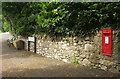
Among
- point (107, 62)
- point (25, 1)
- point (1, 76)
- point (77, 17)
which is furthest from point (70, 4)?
point (25, 1)

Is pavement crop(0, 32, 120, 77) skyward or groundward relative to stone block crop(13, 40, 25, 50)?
groundward

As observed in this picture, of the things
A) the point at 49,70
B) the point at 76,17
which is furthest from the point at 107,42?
the point at 49,70

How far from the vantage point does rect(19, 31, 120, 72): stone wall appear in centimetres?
517

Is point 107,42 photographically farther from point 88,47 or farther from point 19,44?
point 19,44

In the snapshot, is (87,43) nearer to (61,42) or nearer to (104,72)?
(104,72)

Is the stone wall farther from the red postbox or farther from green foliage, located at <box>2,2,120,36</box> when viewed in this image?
green foliage, located at <box>2,2,120,36</box>


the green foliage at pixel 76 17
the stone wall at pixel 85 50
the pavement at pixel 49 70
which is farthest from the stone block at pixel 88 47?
the pavement at pixel 49 70

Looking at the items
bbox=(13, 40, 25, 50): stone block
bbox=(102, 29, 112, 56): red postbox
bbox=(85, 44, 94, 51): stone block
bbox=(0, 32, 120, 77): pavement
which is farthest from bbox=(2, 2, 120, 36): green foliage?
bbox=(13, 40, 25, 50): stone block

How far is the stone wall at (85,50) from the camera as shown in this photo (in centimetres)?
517

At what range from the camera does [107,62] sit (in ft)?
17.7

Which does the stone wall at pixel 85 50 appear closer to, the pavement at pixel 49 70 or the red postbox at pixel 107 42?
the red postbox at pixel 107 42

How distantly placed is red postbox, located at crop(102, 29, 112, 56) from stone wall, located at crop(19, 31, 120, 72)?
0.43 ft

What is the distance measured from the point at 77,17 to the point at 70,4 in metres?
0.74

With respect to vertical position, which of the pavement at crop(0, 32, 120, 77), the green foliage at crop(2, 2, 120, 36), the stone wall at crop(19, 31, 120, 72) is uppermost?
the green foliage at crop(2, 2, 120, 36)
